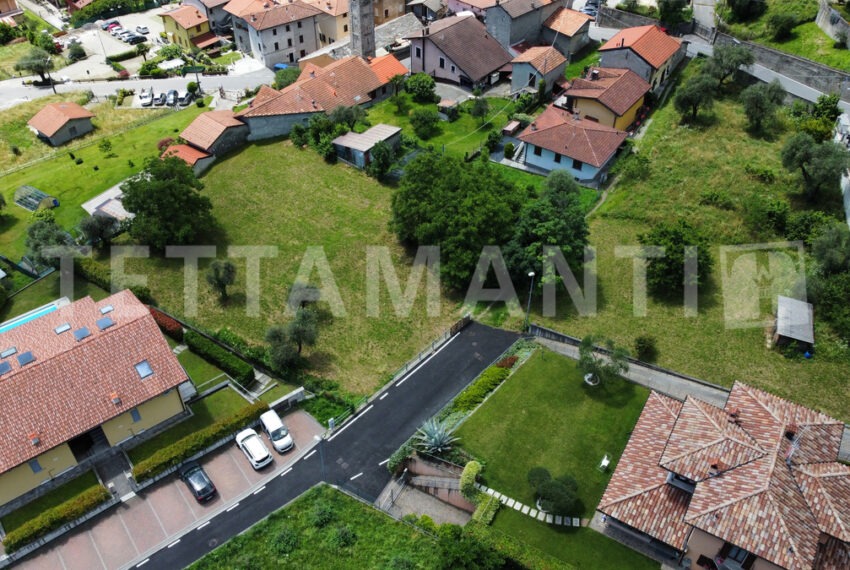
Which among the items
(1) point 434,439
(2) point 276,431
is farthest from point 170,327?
(1) point 434,439

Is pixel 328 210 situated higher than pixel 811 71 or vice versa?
pixel 811 71

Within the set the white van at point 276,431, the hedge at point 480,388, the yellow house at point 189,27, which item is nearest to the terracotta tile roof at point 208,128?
the white van at point 276,431

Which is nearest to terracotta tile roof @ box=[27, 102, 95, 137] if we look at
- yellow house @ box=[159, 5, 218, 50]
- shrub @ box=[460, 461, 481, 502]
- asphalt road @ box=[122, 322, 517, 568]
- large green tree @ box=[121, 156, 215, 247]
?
large green tree @ box=[121, 156, 215, 247]

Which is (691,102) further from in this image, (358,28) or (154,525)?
(154,525)

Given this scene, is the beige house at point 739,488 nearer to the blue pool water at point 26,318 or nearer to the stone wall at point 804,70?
the blue pool water at point 26,318

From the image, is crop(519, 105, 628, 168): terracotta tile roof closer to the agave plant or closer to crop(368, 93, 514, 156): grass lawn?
crop(368, 93, 514, 156): grass lawn

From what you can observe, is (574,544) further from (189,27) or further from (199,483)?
(189,27)

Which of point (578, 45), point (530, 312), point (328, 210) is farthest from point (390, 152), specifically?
point (578, 45)
